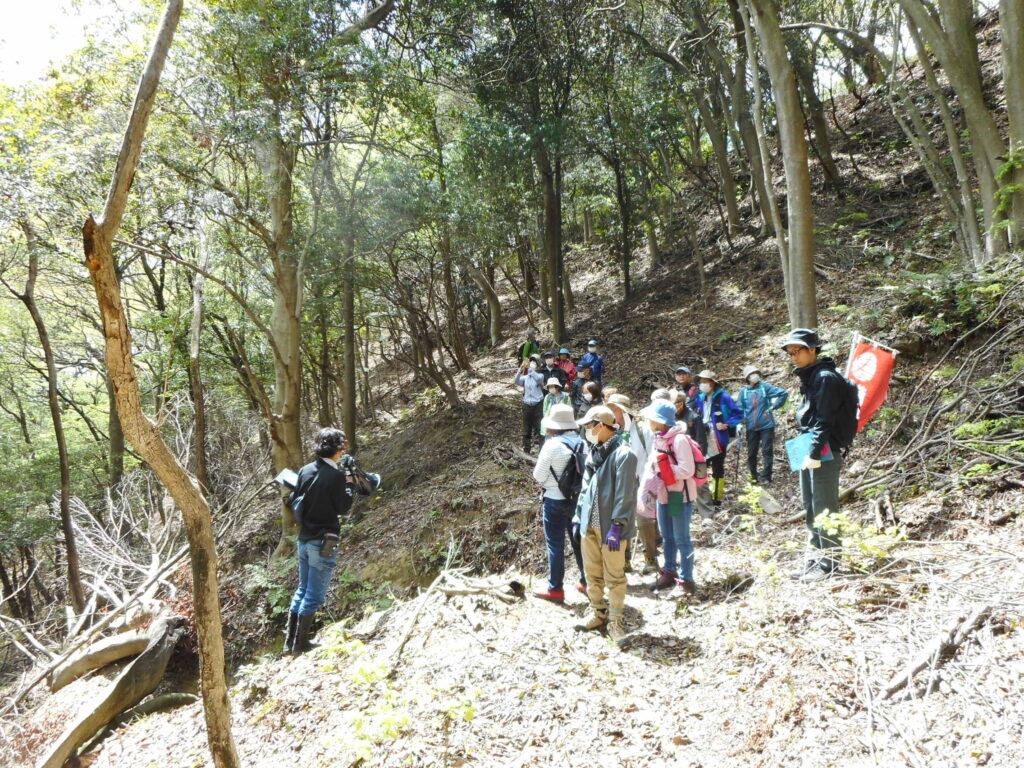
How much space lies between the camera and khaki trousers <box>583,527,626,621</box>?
177 inches

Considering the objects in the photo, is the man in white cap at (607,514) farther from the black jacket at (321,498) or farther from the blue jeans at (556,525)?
the black jacket at (321,498)


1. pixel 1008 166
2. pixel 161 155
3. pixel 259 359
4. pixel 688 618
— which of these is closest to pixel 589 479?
pixel 688 618

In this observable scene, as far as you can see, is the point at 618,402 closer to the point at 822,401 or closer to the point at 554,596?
the point at 822,401

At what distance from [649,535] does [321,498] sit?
3481 mm

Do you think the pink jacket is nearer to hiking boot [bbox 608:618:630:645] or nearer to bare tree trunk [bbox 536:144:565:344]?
hiking boot [bbox 608:618:630:645]

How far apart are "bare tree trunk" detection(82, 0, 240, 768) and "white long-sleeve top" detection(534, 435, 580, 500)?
2.79 meters

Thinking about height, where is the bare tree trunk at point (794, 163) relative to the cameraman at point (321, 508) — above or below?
above

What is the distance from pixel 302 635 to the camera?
5.74 m

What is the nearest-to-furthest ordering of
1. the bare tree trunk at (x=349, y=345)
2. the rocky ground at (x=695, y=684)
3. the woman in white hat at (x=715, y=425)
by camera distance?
the rocky ground at (x=695, y=684) → the woman in white hat at (x=715, y=425) → the bare tree trunk at (x=349, y=345)

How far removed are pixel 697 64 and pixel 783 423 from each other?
39.9 ft

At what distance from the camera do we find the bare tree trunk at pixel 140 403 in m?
2.57

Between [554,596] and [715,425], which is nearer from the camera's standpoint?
[554,596]

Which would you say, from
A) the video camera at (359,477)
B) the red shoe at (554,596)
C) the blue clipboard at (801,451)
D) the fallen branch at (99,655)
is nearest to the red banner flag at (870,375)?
the blue clipboard at (801,451)

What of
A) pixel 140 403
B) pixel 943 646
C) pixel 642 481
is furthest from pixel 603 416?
pixel 140 403
